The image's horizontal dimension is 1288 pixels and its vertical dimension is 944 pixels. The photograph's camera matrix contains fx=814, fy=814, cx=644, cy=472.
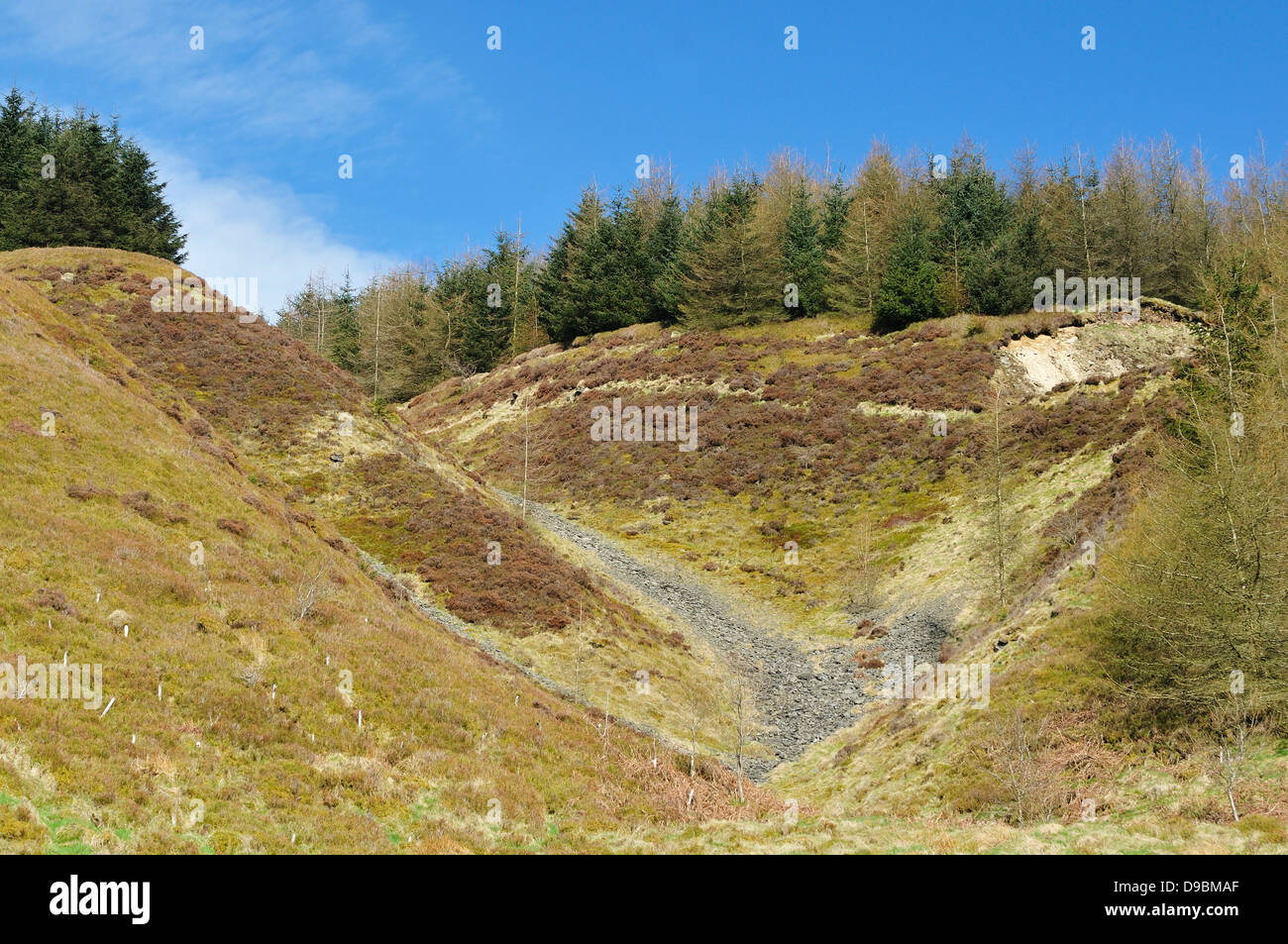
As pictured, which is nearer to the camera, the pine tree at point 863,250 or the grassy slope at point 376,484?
the grassy slope at point 376,484

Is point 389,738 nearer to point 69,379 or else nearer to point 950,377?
point 69,379

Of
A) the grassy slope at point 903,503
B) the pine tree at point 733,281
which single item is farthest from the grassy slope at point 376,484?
the pine tree at point 733,281

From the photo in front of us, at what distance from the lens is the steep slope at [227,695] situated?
13.4 metres

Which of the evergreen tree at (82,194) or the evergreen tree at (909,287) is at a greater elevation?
the evergreen tree at (82,194)

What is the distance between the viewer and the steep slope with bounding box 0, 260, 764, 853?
13.4 meters

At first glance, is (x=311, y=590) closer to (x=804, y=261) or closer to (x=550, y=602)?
(x=550, y=602)

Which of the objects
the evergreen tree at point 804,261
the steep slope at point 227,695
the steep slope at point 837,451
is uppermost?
the evergreen tree at point 804,261

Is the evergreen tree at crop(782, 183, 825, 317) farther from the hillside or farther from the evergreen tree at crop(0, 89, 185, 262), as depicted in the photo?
the evergreen tree at crop(0, 89, 185, 262)

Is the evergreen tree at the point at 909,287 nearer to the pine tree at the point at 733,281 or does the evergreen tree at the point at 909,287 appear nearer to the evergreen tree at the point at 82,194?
the pine tree at the point at 733,281

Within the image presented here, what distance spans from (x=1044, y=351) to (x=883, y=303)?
46.7 ft

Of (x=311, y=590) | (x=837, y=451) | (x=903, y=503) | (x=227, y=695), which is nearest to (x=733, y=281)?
(x=837, y=451)

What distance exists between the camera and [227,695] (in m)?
17.1

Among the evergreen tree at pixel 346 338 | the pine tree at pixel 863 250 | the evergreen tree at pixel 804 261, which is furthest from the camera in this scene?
the evergreen tree at pixel 346 338

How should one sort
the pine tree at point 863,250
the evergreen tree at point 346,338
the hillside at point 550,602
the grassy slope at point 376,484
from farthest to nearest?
the evergreen tree at point 346,338 < the pine tree at point 863,250 < the grassy slope at point 376,484 < the hillside at point 550,602
